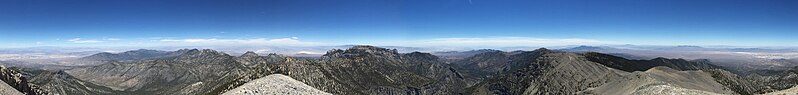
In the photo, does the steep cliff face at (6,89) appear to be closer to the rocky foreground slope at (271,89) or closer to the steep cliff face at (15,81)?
the steep cliff face at (15,81)

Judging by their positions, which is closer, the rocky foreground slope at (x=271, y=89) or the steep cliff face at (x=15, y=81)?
the steep cliff face at (x=15, y=81)

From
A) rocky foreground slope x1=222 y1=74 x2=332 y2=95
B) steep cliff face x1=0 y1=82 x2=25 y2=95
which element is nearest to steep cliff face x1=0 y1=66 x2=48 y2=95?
steep cliff face x1=0 y1=82 x2=25 y2=95

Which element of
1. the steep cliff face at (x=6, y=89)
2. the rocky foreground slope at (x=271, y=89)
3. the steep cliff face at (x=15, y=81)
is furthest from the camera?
the rocky foreground slope at (x=271, y=89)

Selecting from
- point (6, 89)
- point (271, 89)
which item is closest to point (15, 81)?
point (6, 89)

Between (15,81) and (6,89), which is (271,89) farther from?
(6,89)

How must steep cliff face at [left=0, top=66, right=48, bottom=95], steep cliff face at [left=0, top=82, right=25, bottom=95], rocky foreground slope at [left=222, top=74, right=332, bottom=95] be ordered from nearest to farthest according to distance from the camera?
steep cliff face at [left=0, top=82, right=25, bottom=95]
steep cliff face at [left=0, top=66, right=48, bottom=95]
rocky foreground slope at [left=222, top=74, right=332, bottom=95]

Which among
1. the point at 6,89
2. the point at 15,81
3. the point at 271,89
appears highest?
the point at 15,81

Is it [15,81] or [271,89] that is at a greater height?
[15,81]

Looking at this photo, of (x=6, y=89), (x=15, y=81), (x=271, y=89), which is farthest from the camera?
(x=271, y=89)

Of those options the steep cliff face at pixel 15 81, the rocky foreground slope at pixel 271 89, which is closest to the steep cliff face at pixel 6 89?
the steep cliff face at pixel 15 81

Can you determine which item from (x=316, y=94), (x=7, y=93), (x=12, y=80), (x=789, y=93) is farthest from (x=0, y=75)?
(x=789, y=93)

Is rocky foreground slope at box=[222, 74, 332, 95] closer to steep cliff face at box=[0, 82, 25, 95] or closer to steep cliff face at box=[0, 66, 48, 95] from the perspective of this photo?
steep cliff face at box=[0, 82, 25, 95]

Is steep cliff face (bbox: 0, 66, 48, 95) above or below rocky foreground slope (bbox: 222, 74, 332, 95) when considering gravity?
above
